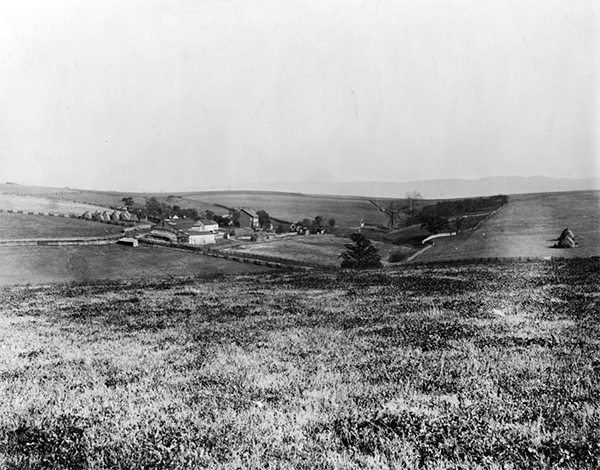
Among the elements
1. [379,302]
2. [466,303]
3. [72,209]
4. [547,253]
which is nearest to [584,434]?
[466,303]

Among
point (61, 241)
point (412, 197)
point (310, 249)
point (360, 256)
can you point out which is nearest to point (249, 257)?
point (310, 249)

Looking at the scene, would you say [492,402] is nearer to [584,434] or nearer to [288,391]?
[584,434]

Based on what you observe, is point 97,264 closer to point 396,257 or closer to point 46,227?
point 46,227

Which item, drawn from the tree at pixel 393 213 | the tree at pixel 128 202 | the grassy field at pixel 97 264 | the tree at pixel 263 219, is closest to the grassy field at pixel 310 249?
the grassy field at pixel 97 264

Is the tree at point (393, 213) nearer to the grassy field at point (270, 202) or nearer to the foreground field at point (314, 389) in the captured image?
the grassy field at point (270, 202)

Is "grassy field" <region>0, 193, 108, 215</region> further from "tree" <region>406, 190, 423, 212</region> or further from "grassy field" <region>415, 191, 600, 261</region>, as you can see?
"grassy field" <region>415, 191, 600, 261</region>

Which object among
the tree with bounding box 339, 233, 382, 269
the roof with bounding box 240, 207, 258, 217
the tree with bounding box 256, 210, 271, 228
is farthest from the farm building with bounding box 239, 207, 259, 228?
the tree with bounding box 339, 233, 382, 269
